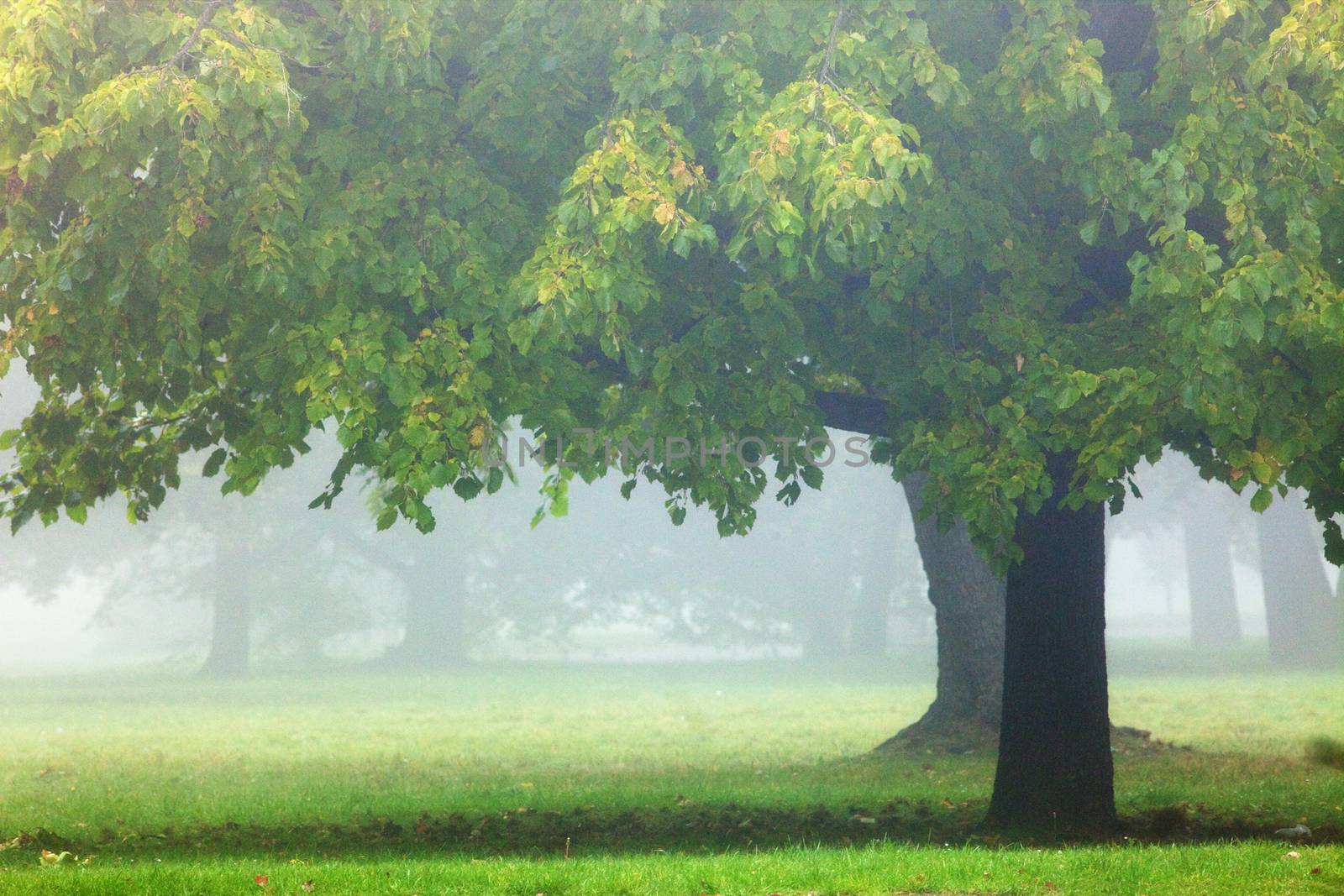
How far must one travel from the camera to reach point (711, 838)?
11562 mm

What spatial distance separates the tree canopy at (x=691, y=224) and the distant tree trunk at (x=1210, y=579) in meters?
42.1

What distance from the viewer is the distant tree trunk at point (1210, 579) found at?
165ft

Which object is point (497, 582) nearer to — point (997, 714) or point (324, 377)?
point (997, 714)

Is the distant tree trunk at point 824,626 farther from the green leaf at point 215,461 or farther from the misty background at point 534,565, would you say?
the green leaf at point 215,461

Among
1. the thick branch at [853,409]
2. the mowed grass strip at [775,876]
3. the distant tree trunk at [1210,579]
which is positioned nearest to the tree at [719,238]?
the thick branch at [853,409]

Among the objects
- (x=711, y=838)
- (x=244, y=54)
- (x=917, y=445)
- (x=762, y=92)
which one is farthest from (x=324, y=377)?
(x=711, y=838)

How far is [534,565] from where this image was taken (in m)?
52.5

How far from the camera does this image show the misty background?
45.4 meters

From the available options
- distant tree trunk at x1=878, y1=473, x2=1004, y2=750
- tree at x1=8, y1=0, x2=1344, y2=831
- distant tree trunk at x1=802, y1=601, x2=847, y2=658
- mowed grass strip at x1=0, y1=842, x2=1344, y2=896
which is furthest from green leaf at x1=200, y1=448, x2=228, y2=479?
distant tree trunk at x1=802, y1=601, x2=847, y2=658

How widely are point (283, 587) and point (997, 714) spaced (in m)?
36.4

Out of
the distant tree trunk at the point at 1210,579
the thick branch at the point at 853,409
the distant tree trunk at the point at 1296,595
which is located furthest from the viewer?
the distant tree trunk at the point at 1210,579

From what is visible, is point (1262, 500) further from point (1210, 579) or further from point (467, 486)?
point (1210, 579)

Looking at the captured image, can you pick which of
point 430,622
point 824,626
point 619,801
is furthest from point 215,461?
point 824,626

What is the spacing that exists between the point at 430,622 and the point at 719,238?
38.9 meters
